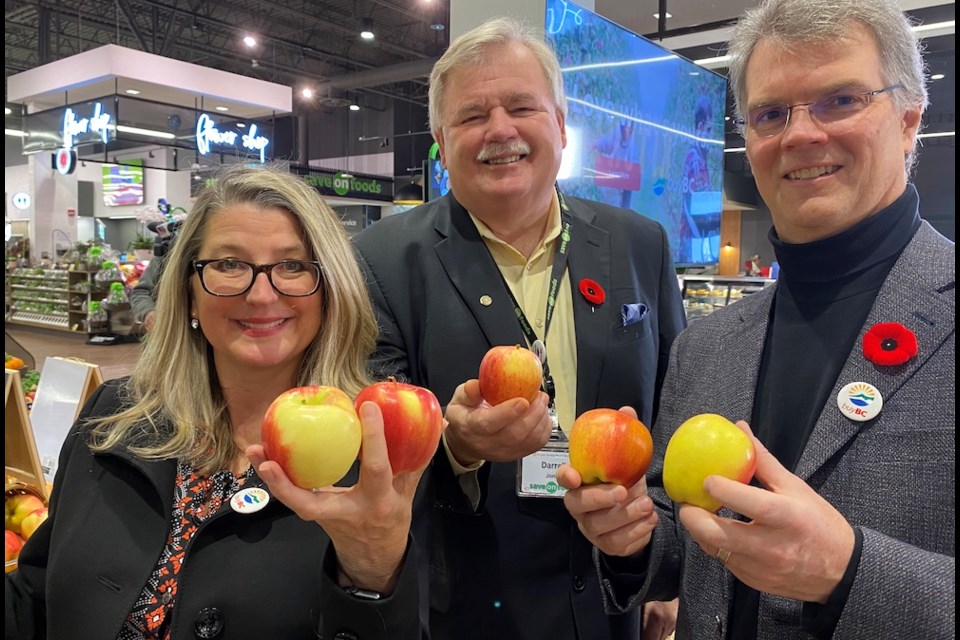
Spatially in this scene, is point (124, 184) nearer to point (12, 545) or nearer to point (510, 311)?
point (12, 545)

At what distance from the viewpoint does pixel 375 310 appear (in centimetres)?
205

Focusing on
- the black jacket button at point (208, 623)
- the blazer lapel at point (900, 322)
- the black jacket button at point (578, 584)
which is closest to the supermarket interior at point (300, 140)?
the black jacket button at point (208, 623)

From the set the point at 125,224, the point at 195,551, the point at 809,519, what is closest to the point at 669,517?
the point at 809,519

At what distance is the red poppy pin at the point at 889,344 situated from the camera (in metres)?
1.20

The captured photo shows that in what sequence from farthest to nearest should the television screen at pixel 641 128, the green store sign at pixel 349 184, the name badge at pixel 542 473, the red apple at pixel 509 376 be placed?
the green store sign at pixel 349 184
the television screen at pixel 641 128
the name badge at pixel 542 473
the red apple at pixel 509 376

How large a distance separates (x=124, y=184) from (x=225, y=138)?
8.06 m

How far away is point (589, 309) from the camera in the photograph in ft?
6.63

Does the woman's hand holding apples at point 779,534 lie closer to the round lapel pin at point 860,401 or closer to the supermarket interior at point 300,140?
the supermarket interior at point 300,140

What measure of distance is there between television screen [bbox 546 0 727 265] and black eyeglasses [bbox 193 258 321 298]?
1649 mm

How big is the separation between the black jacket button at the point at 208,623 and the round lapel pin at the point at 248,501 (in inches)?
8.0

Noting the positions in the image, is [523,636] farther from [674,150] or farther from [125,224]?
[125,224]

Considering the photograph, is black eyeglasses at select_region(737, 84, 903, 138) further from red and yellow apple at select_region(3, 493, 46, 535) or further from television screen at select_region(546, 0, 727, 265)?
red and yellow apple at select_region(3, 493, 46, 535)

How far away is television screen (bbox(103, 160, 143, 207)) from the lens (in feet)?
63.3

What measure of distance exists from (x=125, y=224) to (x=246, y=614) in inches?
873
